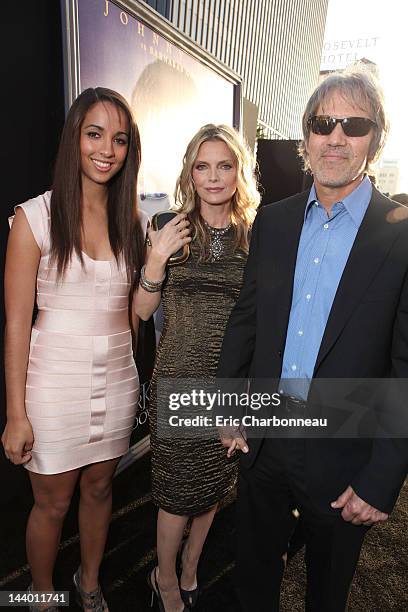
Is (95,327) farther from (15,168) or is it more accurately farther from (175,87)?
(175,87)

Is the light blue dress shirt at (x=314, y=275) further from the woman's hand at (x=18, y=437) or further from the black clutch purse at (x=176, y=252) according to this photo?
the woman's hand at (x=18, y=437)

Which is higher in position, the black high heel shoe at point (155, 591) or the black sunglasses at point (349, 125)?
the black sunglasses at point (349, 125)

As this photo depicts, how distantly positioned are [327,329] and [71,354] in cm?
92

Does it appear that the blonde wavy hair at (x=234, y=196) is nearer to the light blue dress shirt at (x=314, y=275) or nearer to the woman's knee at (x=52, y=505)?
the light blue dress shirt at (x=314, y=275)

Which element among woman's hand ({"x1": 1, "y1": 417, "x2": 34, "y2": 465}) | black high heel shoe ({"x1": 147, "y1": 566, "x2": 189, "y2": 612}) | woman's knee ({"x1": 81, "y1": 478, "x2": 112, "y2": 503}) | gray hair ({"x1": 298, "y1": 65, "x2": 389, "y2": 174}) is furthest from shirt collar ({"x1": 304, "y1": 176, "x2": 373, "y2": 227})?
black high heel shoe ({"x1": 147, "y1": 566, "x2": 189, "y2": 612})

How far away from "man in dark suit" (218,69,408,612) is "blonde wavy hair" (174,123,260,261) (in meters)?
0.30

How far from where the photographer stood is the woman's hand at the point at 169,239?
1664mm

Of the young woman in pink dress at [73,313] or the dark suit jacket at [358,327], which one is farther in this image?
the young woman in pink dress at [73,313]

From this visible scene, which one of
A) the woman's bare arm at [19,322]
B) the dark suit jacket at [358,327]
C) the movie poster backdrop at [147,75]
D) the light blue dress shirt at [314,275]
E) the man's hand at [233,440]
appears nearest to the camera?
the dark suit jacket at [358,327]

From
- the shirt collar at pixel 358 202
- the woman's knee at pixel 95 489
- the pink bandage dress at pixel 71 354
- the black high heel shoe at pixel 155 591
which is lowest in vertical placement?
the black high heel shoe at pixel 155 591

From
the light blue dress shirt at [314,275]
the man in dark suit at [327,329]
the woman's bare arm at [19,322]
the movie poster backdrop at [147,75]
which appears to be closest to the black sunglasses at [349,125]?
the man in dark suit at [327,329]

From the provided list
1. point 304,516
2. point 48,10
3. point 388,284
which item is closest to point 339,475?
point 304,516

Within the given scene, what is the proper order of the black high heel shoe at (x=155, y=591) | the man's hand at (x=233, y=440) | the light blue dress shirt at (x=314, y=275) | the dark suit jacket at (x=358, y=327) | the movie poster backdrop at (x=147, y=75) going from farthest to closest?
the movie poster backdrop at (x=147, y=75)
the black high heel shoe at (x=155, y=591)
the man's hand at (x=233, y=440)
the light blue dress shirt at (x=314, y=275)
the dark suit jacket at (x=358, y=327)

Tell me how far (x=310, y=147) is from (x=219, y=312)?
29.0 inches
